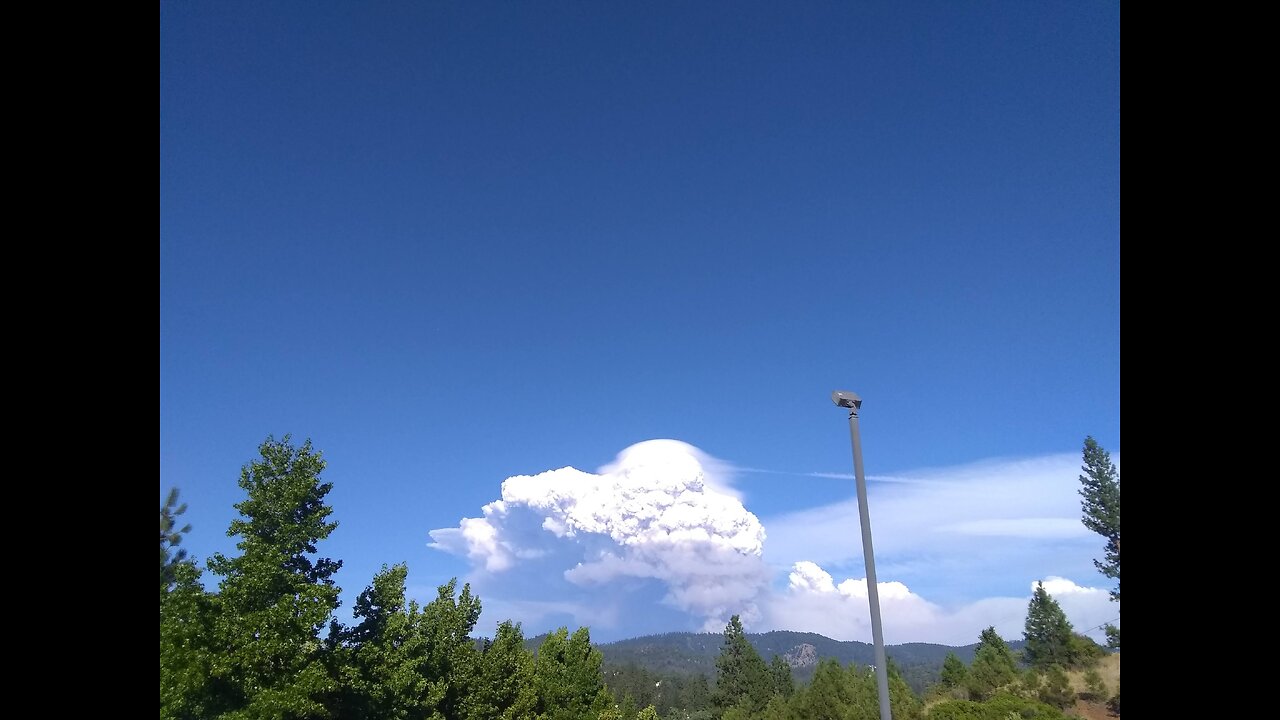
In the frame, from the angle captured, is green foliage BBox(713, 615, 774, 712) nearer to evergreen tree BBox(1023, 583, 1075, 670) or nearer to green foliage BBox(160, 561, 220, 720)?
evergreen tree BBox(1023, 583, 1075, 670)

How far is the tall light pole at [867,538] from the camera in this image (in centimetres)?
1116

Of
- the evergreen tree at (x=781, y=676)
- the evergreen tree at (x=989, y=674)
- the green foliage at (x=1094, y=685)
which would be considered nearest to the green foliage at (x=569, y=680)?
the evergreen tree at (x=989, y=674)

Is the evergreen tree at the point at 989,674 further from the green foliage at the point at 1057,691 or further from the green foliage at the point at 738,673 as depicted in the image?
the green foliage at the point at 738,673

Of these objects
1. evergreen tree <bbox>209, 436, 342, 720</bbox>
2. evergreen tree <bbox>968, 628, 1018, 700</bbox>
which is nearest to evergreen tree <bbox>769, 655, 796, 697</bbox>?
evergreen tree <bbox>968, 628, 1018, 700</bbox>

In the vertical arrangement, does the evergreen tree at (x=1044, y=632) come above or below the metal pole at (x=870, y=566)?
below

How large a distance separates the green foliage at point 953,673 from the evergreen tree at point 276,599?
3387 cm

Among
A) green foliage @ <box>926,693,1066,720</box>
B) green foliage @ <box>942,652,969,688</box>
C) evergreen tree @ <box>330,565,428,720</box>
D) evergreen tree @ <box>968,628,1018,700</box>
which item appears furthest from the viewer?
green foliage @ <box>942,652,969,688</box>

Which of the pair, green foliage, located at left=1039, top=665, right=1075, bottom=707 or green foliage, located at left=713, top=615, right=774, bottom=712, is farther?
green foliage, located at left=713, top=615, right=774, bottom=712

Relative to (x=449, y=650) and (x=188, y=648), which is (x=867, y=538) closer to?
(x=188, y=648)

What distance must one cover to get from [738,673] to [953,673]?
19.5 m

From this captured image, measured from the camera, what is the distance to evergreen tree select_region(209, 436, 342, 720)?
20328 millimetres

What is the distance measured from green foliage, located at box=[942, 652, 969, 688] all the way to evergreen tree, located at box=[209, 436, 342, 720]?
33.9m
